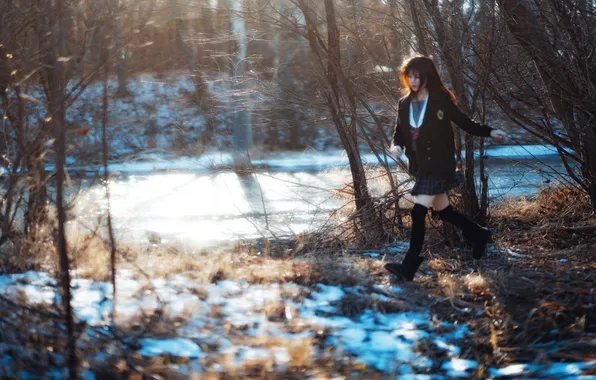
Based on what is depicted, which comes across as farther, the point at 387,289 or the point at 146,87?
the point at 146,87

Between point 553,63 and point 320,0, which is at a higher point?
point 320,0

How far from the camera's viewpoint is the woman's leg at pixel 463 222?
5.60 metres

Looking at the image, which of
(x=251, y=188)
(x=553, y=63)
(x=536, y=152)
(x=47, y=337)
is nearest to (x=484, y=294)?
(x=47, y=337)

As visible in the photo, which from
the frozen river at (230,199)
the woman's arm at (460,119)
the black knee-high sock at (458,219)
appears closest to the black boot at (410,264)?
the black knee-high sock at (458,219)

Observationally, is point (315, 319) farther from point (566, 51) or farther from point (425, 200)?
point (566, 51)

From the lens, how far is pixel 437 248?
7020 millimetres

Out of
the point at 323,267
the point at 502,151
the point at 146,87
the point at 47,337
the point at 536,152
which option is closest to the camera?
the point at 47,337

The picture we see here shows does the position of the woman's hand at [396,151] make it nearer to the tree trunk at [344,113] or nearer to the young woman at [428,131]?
the young woman at [428,131]

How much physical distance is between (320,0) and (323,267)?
4.15m

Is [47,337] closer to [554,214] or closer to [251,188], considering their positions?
[554,214]

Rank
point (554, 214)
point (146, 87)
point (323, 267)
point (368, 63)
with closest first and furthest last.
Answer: point (323, 267) < point (554, 214) < point (368, 63) < point (146, 87)

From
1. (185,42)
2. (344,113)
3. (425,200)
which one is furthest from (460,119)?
(185,42)

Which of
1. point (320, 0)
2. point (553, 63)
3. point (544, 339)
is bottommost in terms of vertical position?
point (544, 339)

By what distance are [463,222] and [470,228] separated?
0.10 meters
